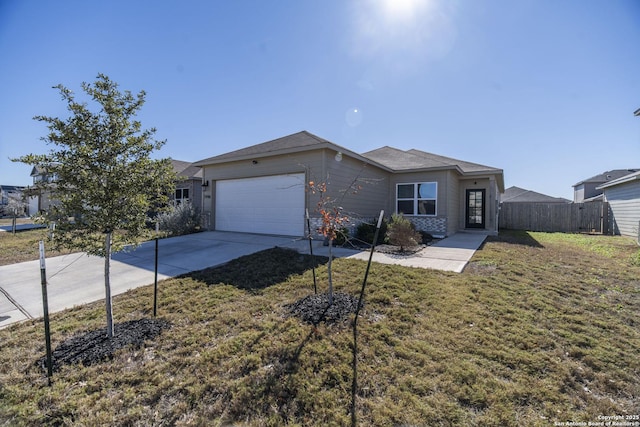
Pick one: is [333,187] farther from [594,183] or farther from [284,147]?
[594,183]

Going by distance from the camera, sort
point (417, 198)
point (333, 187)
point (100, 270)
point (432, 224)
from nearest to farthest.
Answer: point (100, 270) < point (333, 187) < point (432, 224) < point (417, 198)

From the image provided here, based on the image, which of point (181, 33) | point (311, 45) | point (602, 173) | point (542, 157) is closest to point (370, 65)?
point (311, 45)

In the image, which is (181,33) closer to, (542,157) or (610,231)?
(542,157)

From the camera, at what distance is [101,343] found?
3.16 metres

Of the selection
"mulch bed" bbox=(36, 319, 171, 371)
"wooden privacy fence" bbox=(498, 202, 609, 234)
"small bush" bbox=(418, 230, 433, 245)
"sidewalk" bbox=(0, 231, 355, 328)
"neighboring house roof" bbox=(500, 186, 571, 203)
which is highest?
"neighboring house roof" bbox=(500, 186, 571, 203)

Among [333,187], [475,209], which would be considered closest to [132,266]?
[333,187]

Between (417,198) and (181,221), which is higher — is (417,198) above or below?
above

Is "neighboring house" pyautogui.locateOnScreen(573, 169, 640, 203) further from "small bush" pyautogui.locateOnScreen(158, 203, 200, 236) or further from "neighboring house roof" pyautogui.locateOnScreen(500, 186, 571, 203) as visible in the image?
"small bush" pyautogui.locateOnScreen(158, 203, 200, 236)

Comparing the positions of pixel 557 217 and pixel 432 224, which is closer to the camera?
pixel 432 224

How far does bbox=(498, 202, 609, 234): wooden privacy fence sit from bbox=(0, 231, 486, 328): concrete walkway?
1078cm

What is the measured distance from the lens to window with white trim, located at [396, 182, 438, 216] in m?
12.0

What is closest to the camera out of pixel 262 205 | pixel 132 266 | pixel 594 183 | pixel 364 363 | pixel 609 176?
pixel 364 363

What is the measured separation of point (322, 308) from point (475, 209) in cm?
1353

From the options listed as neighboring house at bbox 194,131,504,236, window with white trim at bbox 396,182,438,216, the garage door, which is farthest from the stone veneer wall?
the garage door
